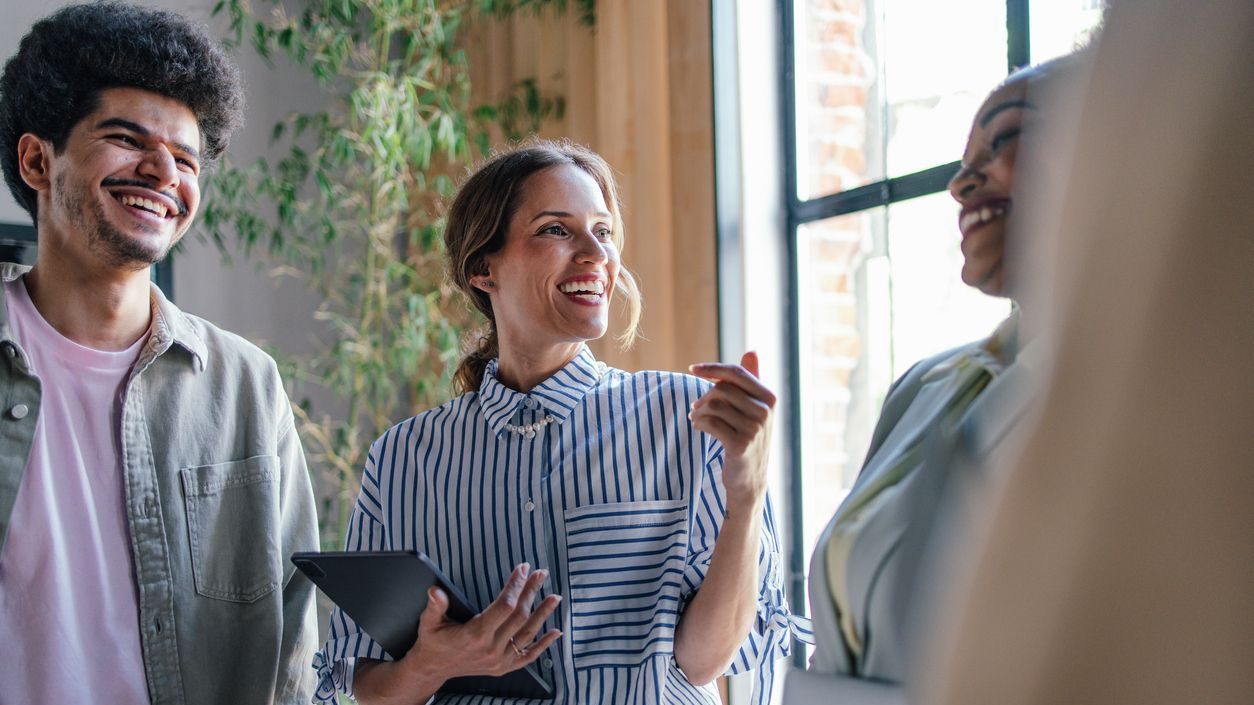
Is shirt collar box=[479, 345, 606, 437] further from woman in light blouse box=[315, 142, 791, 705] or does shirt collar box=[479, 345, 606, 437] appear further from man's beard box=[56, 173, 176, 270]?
man's beard box=[56, 173, 176, 270]

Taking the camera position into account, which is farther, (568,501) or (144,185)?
(144,185)

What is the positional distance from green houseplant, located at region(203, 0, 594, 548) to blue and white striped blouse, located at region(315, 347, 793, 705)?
66.4 inches

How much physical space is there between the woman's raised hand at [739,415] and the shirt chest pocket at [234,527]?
0.77m

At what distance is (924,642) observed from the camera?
333 mm

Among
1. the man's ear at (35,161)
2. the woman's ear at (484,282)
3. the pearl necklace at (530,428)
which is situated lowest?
the pearl necklace at (530,428)

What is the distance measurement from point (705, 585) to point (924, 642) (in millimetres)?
1124

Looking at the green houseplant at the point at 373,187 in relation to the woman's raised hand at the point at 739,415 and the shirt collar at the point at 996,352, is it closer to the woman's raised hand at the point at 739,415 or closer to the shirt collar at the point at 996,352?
the woman's raised hand at the point at 739,415

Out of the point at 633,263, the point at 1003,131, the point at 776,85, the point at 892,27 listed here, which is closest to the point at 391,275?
the point at 633,263

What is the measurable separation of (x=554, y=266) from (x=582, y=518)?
1.31 feet

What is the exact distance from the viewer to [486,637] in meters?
1.35

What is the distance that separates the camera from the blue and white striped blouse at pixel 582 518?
1.46 m

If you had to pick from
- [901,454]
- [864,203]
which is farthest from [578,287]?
[901,454]

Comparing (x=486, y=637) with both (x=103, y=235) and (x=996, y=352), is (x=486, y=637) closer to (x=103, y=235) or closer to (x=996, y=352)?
(x=103, y=235)

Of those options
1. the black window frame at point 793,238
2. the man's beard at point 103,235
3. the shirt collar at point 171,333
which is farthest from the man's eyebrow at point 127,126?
the black window frame at point 793,238
